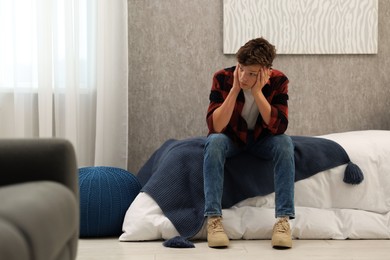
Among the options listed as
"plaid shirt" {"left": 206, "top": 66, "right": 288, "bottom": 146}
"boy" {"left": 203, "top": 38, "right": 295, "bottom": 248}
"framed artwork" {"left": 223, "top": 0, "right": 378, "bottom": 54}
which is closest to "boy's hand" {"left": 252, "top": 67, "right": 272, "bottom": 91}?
"boy" {"left": 203, "top": 38, "right": 295, "bottom": 248}

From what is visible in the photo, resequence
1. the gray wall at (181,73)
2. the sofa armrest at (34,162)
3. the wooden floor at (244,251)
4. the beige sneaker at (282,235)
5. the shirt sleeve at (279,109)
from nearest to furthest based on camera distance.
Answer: the sofa armrest at (34,162), the wooden floor at (244,251), the beige sneaker at (282,235), the shirt sleeve at (279,109), the gray wall at (181,73)

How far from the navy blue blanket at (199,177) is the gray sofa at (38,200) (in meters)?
1.43

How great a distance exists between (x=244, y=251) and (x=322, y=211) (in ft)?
1.87

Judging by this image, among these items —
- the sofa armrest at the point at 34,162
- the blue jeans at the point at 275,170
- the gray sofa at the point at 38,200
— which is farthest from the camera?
the blue jeans at the point at 275,170

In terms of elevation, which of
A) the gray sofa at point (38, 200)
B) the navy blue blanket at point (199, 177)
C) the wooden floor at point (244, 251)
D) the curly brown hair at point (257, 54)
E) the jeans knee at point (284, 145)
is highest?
the curly brown hair at point (257, 54)

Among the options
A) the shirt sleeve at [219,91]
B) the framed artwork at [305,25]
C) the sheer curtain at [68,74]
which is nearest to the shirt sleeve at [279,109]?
the shirt sleeve at [219,91]

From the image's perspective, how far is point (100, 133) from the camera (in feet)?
12.7

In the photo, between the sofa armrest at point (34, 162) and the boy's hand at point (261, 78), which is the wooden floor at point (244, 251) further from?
the sofa armrest at point (34, 162)

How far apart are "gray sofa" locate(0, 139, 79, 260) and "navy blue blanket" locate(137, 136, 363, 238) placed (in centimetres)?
143

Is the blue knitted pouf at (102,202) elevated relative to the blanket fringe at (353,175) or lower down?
lower down

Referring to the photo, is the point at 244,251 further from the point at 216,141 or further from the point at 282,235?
the point at 216,141

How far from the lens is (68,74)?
12.6 ft

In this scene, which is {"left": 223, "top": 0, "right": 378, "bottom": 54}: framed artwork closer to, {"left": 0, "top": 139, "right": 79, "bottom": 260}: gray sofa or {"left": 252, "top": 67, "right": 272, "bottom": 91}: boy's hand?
{"left": 252, "top": 67, "right": 272, "bottom": 91}: boy's hand

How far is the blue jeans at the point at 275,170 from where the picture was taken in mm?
2834
